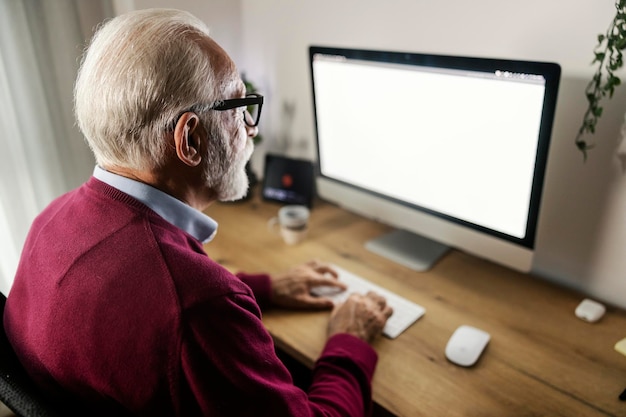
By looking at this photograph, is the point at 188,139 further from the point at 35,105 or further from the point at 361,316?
the point at 35,105

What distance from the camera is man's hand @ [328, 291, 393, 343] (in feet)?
3.58

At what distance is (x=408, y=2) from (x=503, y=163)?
562mm

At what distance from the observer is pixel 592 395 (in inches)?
37.8

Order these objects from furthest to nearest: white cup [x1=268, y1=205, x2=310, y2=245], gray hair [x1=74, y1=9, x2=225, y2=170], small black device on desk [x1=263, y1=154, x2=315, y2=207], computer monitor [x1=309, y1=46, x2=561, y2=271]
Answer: small black device on desk [x1=263, y1=154, x2=315, y2=207] < white cup [x1=268, y1=205, x2=310, y2=245] < computer monitor [x1=309, y1=46, x2=561, y2=271] < gray hair [x1=74, y1=9, x2=225, y2=170]

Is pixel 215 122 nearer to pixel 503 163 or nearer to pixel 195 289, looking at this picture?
pixel 195 289

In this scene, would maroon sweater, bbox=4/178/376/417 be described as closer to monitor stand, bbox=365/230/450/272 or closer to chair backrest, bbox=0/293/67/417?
chair backrest, bbox=0/293/67/417

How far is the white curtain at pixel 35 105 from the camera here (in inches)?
54.2

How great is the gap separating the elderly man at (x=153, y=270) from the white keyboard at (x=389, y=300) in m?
0.18

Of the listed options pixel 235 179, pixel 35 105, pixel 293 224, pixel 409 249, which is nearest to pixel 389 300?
pixel 409 249

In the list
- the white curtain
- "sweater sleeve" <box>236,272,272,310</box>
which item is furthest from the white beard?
the white curtain

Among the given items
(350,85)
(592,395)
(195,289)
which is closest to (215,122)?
(195,289)

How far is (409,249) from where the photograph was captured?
4.75 ft

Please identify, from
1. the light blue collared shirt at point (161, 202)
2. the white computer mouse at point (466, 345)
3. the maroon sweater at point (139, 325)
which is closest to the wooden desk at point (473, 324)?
the white computer mouse at point (466, 345)

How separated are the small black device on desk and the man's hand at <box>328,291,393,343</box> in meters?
0.61
